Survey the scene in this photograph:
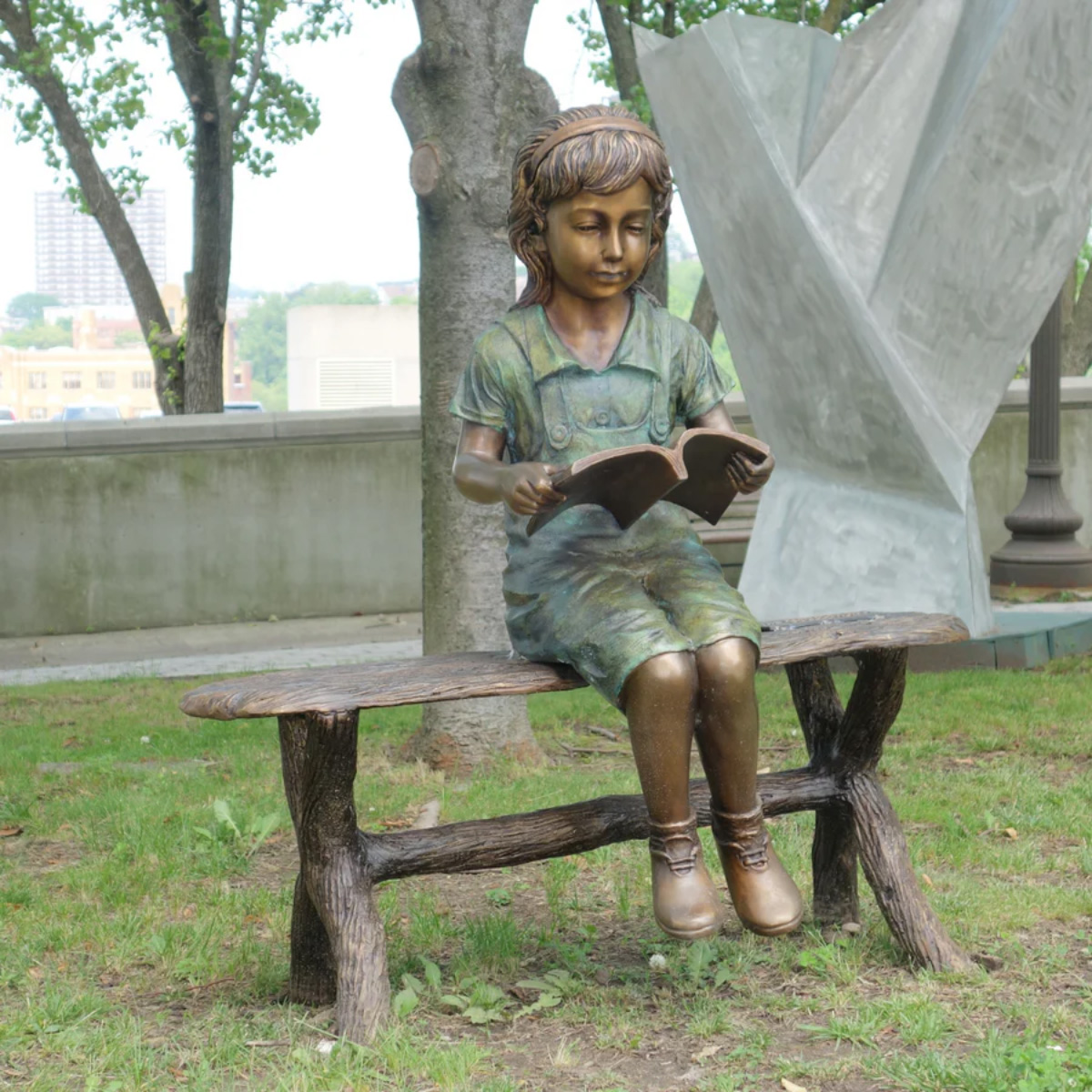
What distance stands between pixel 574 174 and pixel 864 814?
1.66 m

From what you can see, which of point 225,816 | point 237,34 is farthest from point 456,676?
point 237,34

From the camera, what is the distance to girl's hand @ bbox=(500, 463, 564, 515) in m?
3.13

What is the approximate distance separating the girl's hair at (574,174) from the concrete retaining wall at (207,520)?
272 inches

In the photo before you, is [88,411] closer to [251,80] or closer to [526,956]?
[251,80]

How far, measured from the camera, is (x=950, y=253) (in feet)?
23.1

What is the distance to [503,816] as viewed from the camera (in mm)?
3576

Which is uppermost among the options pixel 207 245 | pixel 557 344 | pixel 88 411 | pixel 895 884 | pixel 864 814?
pixel 207 245

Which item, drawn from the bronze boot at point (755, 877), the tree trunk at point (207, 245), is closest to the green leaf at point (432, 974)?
the bronze boot at point (755, 877)

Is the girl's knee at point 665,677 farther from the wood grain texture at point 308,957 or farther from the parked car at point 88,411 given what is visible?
the parked car at point 88,411

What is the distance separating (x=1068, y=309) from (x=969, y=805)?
12700mm

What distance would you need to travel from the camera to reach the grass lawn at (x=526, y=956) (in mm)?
3152

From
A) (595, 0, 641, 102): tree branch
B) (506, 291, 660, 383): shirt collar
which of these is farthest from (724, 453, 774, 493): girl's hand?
(595, 0, 641, 102): tree branch

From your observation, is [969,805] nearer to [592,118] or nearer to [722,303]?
[592,118]

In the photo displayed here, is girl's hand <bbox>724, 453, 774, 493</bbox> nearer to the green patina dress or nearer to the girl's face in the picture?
the green patina dress
